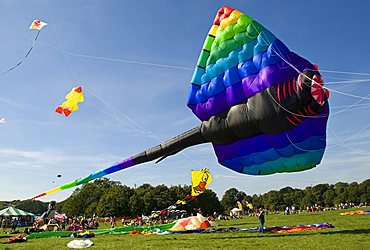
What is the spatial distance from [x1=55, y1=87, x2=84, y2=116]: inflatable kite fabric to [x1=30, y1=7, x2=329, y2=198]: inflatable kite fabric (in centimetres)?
455

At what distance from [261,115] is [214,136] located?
2.27m

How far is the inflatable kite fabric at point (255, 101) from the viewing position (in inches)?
432

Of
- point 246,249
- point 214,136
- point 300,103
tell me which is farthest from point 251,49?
point 246,249

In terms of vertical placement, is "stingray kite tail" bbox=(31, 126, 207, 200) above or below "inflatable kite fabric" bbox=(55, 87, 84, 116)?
below

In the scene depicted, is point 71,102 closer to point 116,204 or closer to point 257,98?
point 257,98

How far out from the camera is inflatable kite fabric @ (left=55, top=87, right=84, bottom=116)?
1386 cm

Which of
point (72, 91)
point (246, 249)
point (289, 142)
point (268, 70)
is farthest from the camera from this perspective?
point (72, 91)

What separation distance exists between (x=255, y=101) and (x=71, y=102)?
7317 millimetres

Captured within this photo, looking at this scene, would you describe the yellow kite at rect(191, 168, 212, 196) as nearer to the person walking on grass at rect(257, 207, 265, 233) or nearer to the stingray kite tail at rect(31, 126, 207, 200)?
the person walking on grass at rect(257, 207, 265, 233)

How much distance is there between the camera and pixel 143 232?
61.3 ft

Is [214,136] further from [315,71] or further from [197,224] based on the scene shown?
[197,224]

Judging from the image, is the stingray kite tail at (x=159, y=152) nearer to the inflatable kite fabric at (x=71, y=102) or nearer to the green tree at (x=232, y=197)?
the inflatable kite fabric at (x=71, y=102)

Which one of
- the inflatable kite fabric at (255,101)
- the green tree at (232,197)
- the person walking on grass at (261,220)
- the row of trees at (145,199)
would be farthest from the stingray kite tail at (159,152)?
the green tree at (232,197)

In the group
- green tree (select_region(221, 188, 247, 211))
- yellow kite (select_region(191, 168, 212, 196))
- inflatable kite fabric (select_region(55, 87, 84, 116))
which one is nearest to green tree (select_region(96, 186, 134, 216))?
yellow kite (select_region(191, 168, 212, 196))
